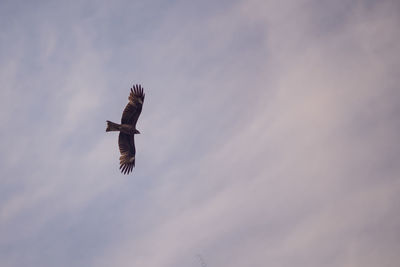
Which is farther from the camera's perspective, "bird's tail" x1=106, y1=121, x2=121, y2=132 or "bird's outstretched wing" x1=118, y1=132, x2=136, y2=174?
"bird's outstretched wing" x1=118, y1=132, x2=136, y2=174

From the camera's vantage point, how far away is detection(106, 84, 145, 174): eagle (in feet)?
55.1

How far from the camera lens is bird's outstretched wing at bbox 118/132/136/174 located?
18484mm

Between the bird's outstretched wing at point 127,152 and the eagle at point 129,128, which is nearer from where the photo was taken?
the eagle at point 129,128

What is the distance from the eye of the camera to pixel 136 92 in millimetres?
16828

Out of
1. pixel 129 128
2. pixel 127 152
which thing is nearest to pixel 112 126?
pixel 129 128

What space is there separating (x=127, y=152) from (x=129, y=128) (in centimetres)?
225

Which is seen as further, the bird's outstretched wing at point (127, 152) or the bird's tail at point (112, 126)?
the bird's outstretched wing at point (127, 152)

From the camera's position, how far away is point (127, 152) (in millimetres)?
19047

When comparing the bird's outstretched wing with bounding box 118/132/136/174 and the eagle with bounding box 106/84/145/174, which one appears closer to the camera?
the eagle with bounding box 106/84/145/174

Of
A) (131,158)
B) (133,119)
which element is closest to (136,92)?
(133,119)

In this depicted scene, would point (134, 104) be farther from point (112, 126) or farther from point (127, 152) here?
point (127, 152)

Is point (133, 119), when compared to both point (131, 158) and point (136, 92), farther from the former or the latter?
point (131, 158)

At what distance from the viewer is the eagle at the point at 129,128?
1680 centimetres

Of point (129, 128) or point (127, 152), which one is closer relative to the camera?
point (129, 128)
